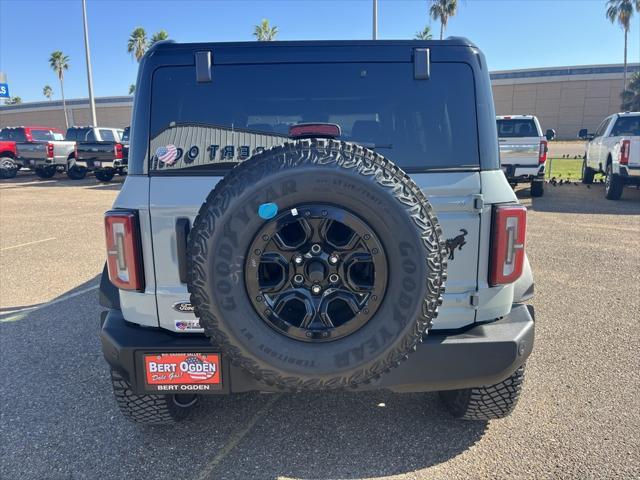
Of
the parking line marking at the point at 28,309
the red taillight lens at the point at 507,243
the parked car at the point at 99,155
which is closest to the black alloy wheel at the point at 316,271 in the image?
the red taillight lens at the point at 507,243

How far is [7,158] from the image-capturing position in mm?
19500

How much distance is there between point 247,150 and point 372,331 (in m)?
1.06

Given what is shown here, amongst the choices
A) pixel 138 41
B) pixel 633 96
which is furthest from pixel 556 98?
pixel 138 41

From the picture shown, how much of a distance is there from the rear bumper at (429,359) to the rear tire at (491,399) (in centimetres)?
36

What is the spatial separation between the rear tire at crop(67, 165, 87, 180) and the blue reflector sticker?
1916cm

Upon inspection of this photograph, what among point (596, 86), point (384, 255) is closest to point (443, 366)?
point (384, 255)

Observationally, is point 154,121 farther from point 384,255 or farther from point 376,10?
point 376,10

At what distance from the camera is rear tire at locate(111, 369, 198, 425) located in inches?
101

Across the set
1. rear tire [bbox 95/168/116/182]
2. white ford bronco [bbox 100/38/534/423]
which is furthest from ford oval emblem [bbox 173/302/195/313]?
rear tire [bbox 95/168/116/182]

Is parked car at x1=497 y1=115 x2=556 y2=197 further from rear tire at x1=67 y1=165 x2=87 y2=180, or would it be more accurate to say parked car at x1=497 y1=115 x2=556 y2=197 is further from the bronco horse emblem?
rear tire at x1=67 y1=165 x2=87 y2=180

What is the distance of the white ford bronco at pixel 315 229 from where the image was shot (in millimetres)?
1925

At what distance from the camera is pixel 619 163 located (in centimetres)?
1079

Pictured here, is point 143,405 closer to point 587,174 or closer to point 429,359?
point 429,359

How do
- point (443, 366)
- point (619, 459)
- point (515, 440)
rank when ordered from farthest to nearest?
point (515, 440) < point (619, 459) < point (443, 366)
